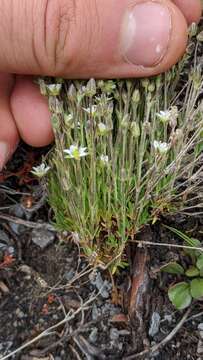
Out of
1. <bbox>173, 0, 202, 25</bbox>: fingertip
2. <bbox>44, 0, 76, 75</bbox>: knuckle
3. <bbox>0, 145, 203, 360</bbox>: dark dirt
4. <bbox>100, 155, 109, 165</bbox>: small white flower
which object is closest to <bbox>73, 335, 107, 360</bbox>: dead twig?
<bbox>0, 145, 203, 360</bbox>: dark dirt

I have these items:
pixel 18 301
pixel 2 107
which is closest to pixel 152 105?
pixel 2 107

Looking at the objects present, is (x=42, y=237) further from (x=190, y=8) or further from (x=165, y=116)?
(x=190, y=8)

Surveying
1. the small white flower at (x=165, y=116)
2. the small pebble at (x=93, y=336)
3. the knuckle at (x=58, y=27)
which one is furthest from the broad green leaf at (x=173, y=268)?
the knuckle at (x=58, y=27)

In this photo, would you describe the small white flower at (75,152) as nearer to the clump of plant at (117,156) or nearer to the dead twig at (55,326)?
the clump of plant at (117,156)

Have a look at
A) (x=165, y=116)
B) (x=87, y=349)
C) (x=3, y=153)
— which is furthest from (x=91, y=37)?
(x=87, y=349)

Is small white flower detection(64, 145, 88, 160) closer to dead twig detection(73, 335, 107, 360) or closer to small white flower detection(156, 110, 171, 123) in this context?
small white flower detection(156, 110, 171, 123)

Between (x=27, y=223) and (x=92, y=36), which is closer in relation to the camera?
(x=92, y=36)
